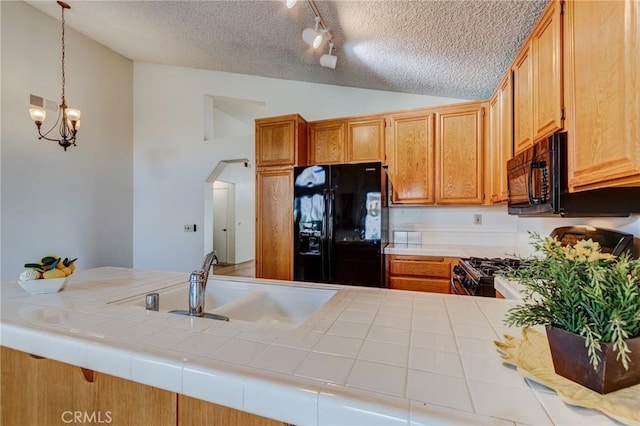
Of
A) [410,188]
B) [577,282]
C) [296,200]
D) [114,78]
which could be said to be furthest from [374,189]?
[114,78]

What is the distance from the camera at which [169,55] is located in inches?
148

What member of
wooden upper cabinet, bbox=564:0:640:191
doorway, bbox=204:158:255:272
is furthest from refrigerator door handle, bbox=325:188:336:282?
doorway, bbox=204:158:255:272

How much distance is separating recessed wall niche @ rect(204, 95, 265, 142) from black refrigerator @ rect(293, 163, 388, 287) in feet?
6.16

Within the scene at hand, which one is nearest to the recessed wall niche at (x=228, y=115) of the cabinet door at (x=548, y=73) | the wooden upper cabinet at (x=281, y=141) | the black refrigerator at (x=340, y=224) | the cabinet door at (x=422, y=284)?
the wooden upper cabinet at (x=281, y=141)

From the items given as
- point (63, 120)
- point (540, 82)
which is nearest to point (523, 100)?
point (540, 82)

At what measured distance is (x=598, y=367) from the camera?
19.9 inches

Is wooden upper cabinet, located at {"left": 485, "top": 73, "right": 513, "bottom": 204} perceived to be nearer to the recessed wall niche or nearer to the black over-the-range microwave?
the black over-the-range microwave

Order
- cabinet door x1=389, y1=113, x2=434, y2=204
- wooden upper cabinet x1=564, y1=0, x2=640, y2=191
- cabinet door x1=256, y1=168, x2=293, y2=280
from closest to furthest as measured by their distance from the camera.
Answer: wooden upper cabinet x1=564, y1=0, x2=640, y2=191 → cabinet door x1=389, y1=113, x2=434, y2=204 → cabinet door x1=256, y1=168, x2=293, y2=280

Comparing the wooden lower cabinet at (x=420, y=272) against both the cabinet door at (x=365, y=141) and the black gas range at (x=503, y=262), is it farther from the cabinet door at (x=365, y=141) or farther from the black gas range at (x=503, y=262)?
the cabinet door at (x=365, y=141)

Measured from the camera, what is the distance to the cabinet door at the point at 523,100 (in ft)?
5.37

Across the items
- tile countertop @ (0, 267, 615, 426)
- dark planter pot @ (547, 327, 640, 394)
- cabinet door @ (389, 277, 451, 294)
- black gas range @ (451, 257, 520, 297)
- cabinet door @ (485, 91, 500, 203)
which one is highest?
cabinet door @ (485, 91, 500, 203)

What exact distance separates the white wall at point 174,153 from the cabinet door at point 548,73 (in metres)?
2.95

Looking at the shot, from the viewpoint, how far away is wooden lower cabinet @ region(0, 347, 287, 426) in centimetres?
71

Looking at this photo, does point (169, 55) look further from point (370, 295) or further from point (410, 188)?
point (370, 295)
